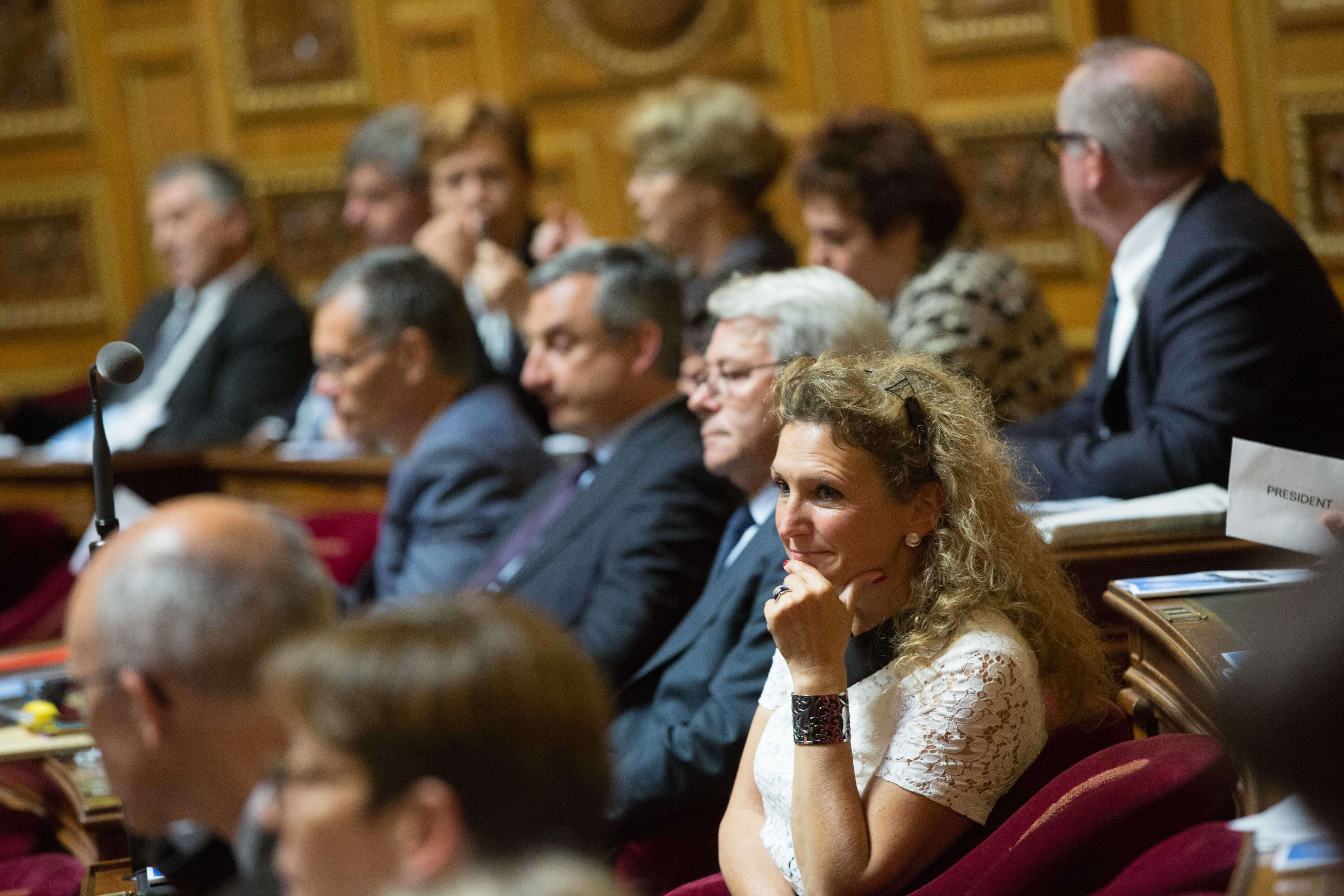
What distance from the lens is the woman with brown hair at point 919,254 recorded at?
3053 millimetres

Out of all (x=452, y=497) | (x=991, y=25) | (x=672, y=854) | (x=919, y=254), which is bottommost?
(x=672, y=854)

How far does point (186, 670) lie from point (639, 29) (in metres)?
4.55

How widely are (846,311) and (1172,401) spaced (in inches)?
23.5

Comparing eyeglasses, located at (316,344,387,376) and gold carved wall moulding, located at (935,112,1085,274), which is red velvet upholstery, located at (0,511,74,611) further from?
gold carved wall moulding, located at (935,112,1085,274)

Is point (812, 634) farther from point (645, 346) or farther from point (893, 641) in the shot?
point (645, 346)

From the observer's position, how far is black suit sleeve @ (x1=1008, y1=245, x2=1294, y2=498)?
245cm

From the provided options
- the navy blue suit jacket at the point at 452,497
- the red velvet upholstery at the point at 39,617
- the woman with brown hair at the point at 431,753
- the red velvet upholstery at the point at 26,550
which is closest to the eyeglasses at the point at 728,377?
the navy blue suit jacket at the point at 452,497

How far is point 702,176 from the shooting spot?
4027 mm

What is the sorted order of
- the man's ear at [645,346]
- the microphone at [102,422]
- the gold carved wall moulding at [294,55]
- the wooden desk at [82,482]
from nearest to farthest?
the microphone at [102,422] < the man's ear at [645,346] < the wooden desk at [82,482] < the gold carved wall moulding at [294,55]

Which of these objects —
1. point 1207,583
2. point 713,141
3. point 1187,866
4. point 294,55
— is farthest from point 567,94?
point 1187,866

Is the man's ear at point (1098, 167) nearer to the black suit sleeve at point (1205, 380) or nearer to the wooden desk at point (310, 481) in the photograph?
the black suit sleeve at point (1205, 380)

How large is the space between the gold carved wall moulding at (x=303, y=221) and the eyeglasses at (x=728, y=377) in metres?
3.86

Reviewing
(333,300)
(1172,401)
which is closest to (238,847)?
(1172,401)

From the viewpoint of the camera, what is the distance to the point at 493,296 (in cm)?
414
